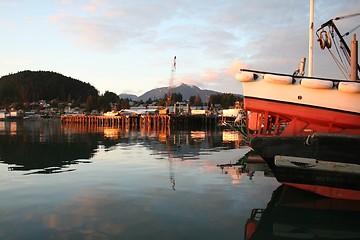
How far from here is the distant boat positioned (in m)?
9.76

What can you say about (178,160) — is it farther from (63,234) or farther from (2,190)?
(63,234)

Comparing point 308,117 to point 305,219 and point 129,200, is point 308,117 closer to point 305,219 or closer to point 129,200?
point 305,219

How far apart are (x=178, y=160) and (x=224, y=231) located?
12519mm

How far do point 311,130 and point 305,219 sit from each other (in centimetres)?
338

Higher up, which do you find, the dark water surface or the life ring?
the life ring

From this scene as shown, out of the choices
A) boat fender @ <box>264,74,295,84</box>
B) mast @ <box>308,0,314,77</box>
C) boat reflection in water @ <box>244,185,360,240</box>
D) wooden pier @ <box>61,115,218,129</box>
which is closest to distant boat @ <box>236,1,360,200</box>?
boat fender @ <box>264,74,295,84</box>

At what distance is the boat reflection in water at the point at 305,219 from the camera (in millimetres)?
8148

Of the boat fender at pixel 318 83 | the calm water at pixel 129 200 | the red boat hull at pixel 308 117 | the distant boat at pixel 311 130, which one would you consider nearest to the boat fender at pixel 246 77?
the distant boat at pixel 311 130

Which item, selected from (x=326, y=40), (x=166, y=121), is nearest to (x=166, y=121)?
(x=166, y=121)

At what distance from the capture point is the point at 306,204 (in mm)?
10422

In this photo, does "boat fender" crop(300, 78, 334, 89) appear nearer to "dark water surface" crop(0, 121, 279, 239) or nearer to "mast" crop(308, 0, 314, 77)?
"mast" crop(308, 0, 314, 77)

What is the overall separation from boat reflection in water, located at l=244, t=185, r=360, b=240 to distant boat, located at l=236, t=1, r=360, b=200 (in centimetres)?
52

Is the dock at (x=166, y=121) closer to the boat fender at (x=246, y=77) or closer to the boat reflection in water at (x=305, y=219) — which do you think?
the boat fender at (x=246, y=77)

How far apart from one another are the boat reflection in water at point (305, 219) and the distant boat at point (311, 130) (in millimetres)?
522
